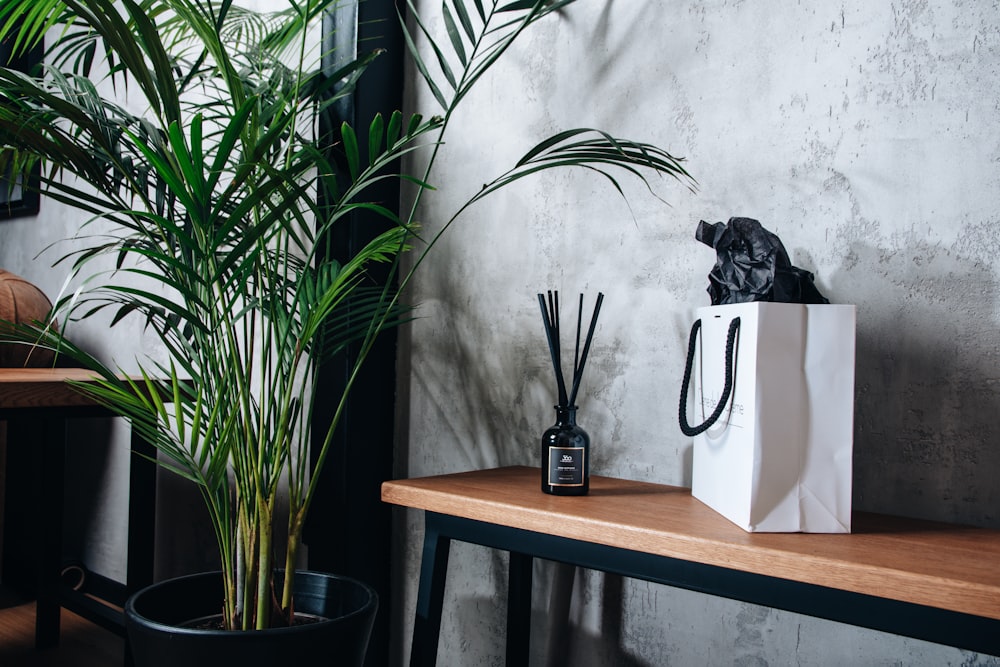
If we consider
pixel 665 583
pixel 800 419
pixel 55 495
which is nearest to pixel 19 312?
pixel 55 495

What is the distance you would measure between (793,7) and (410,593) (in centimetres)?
142

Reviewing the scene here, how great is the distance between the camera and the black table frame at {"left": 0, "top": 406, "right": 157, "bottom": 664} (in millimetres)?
1823

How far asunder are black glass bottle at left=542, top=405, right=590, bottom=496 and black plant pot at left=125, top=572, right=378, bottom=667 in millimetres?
392

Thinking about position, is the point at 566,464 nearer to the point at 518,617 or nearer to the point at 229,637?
the point at 518,617

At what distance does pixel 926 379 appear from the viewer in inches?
45.7

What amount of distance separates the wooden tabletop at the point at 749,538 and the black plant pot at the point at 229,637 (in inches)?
9.0

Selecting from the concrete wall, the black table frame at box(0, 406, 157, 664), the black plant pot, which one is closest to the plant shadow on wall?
the concrete wall

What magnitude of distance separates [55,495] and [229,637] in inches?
48.7

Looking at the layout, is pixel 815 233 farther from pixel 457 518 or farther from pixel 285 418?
pixel 285 418

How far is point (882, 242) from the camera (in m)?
1.20

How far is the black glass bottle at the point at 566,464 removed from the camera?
1.22 m

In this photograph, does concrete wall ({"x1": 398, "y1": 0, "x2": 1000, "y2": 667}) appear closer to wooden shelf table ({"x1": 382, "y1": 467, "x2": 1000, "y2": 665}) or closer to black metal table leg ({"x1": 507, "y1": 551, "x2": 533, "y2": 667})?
black metal table leg ({"x1": 507, "y1": 551, "x2": 533, "y2": 667})

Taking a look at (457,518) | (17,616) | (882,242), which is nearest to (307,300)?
(457,518)

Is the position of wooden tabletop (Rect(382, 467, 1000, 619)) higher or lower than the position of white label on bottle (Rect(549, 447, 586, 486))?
lower
